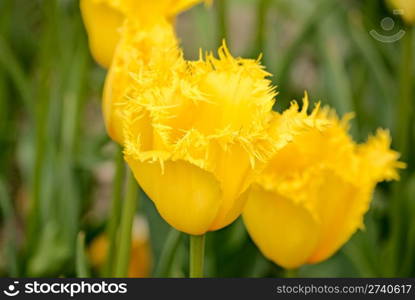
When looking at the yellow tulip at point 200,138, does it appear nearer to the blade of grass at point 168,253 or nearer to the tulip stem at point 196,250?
the tulip stem at point 196,250

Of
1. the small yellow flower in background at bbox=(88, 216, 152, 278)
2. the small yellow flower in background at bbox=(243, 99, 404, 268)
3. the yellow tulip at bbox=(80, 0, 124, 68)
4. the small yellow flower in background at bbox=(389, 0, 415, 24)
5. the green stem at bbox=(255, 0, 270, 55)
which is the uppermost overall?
the green stem at bbox=(255, 0, 270, 55)

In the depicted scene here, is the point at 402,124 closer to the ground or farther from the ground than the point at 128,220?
farther from the ground

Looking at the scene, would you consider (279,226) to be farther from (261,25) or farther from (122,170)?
(261,25)

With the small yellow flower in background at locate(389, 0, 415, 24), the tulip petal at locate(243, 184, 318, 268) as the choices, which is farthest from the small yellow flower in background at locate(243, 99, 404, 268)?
the small yellow flower in background at locate(389, 0, 415, 24)

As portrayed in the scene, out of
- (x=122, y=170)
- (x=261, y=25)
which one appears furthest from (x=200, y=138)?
(x=261, y=25)

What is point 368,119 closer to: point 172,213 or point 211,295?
point 211,295

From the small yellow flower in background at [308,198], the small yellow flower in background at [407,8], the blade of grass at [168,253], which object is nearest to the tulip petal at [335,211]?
the small yellow flower in background at [308,198]

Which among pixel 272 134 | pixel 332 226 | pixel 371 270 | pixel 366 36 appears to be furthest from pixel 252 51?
pixel 272 134

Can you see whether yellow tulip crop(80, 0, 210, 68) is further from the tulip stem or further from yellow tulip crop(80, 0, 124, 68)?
the tulip stem

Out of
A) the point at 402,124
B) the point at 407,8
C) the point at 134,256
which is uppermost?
the point at 407,8
